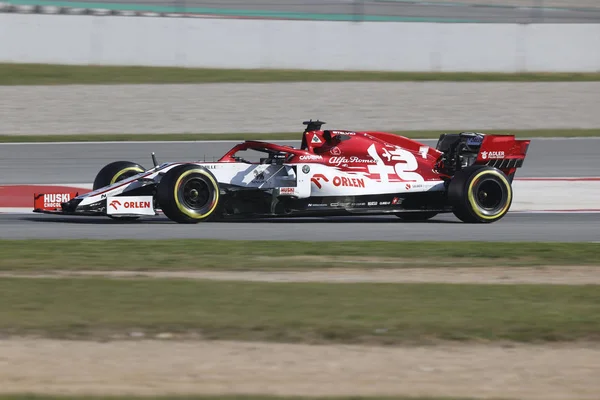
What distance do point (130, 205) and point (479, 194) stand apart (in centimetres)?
444

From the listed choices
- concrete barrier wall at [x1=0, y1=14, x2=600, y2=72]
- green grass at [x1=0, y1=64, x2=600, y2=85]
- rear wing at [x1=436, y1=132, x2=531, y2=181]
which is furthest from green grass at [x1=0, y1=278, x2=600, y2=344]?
concrete barrier wall at [x1=0, y1=14, x2=600, y2=72]

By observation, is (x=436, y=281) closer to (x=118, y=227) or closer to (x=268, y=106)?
(x=118, y=227)

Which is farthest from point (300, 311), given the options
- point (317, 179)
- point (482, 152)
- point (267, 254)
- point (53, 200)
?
point (482, 152)

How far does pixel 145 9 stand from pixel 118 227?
667 inches

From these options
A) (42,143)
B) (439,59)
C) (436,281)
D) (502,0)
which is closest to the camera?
(436,281)

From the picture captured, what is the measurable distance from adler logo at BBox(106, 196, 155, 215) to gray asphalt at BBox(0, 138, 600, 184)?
4779 millimetres

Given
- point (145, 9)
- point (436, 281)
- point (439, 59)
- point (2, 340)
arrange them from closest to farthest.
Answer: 1. point (2, 340)
2. point (436, 281)
3. point (439, 59)
4. point (145, 9)

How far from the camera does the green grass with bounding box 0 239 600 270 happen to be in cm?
1007

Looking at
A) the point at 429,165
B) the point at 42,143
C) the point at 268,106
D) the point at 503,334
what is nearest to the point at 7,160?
the point at 42,143

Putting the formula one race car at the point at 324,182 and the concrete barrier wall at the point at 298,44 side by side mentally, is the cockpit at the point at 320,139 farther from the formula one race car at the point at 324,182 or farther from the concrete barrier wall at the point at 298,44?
the concrete barrier wall at the point at 298,44

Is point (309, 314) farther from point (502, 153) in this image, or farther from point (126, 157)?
point (126, 157)

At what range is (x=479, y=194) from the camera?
44.4ft

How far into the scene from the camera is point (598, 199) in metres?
A: 16.1

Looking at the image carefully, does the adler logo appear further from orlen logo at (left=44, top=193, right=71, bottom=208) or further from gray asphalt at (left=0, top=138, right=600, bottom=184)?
gray asphalt at (left=0, top=138, right=600, bottom=184)
